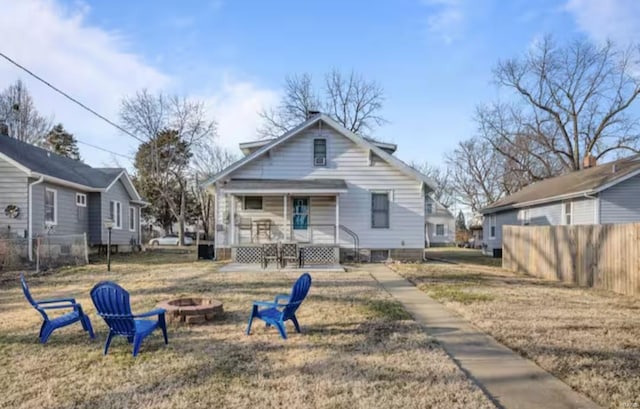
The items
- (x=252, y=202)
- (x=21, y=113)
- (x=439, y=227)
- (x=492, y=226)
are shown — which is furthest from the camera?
(x=439, y=227)

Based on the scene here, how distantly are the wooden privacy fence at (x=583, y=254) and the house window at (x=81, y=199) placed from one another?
60.9ft

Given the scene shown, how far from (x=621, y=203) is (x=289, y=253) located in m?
13.0

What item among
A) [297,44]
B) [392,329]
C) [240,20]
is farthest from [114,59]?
[392,329]

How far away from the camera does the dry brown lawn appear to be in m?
3.90

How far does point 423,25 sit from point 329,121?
16.8 feet

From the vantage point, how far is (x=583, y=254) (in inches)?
449

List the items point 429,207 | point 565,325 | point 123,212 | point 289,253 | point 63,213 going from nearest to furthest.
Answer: point 565,325, point 289,253, point 63,213, point 123,212, point 429,207

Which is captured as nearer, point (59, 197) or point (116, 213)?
point (59, 197)

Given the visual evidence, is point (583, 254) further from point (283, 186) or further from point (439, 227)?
point (439, 227)

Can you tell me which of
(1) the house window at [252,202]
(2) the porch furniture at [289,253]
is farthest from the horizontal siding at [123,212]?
(2) the porch furniture at [289,253]

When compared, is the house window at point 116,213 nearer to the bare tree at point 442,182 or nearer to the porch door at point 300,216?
the porch door at point 300,216

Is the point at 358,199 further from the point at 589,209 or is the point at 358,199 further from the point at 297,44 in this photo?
the point at 589,209

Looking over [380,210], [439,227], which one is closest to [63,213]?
[380,210]

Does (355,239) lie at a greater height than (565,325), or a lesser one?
greater
